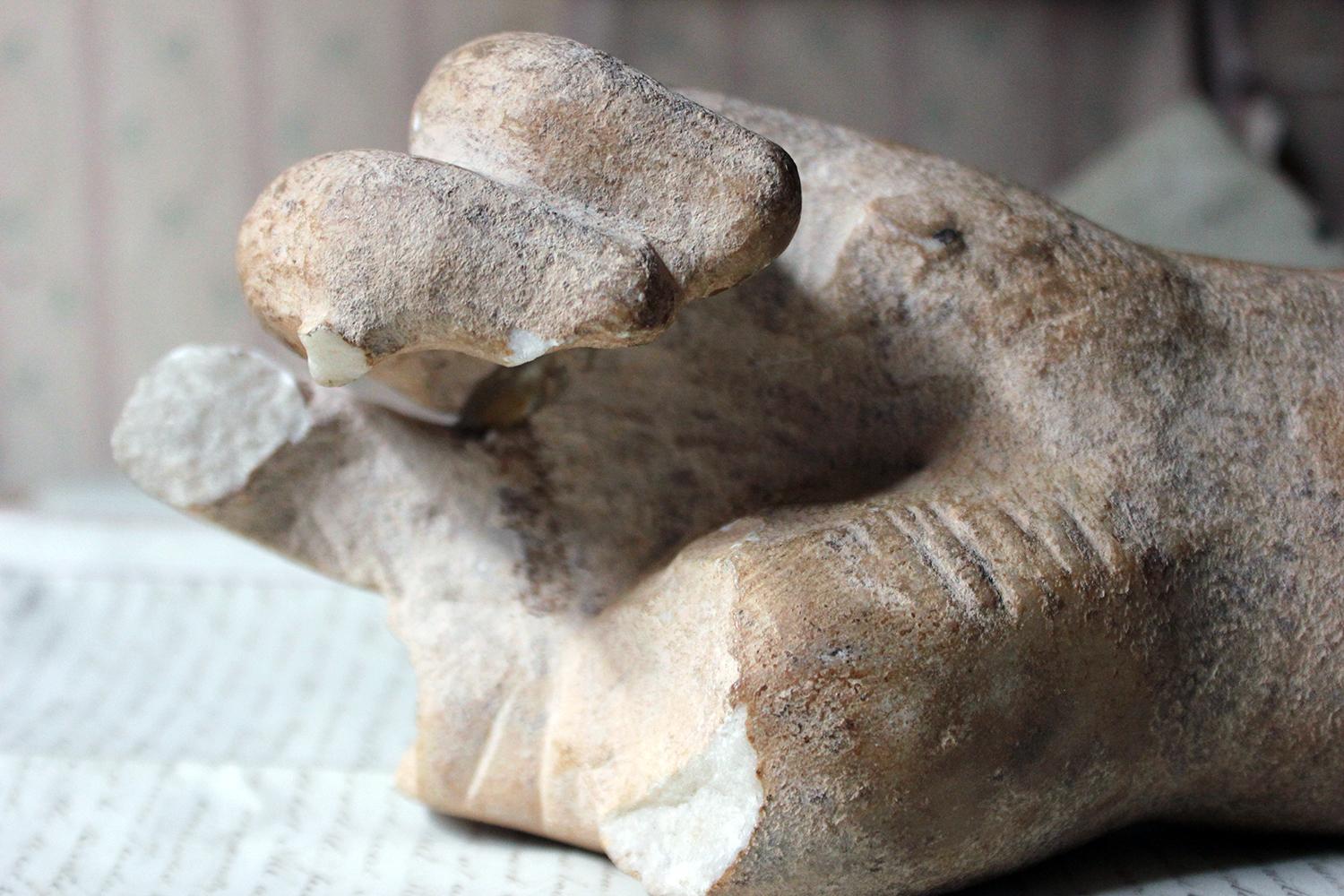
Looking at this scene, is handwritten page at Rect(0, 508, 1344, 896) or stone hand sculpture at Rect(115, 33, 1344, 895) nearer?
stone hand sculpture at Rect(115, 33, 1344, 895)

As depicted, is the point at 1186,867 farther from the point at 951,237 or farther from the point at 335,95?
the point at 335,95

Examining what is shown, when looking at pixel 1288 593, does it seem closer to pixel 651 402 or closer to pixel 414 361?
pixel 651 402

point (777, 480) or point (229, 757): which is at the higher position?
point (777, 480)

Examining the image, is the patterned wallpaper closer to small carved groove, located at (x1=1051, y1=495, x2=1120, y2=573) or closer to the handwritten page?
the handwritten page

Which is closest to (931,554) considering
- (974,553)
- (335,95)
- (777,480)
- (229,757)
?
(974,553)

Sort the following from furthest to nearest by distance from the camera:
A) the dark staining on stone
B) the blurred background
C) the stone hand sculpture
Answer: the blurred background, the dark staining on stone, the stone hand sculpture

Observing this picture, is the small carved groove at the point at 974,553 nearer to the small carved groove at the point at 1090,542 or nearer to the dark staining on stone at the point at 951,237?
the small carved groove at the point at 1090,542

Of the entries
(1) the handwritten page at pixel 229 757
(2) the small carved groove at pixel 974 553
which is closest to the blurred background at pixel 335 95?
(1) the handwritten page at pixel 229 757

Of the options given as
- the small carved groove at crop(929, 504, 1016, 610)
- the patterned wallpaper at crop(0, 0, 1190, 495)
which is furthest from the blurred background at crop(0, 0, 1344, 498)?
the small carved groove at crop(929, 504, 1016, 610)
